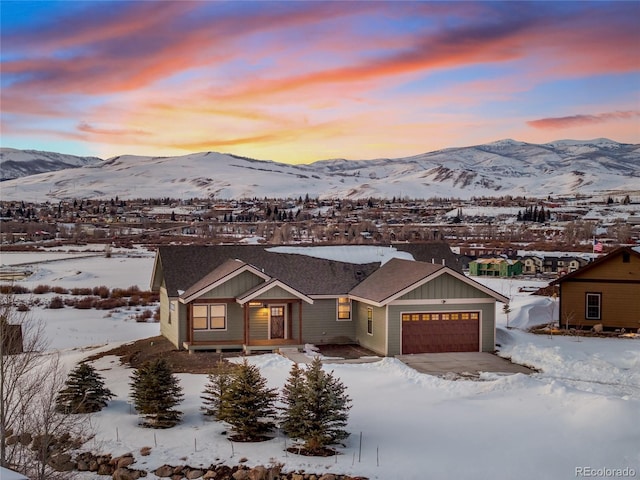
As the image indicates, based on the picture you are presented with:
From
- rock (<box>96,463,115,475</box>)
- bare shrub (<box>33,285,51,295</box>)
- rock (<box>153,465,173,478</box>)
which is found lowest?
rock (<box>96,463,115,475</box>)

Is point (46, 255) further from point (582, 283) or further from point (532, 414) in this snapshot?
point (532, 414)

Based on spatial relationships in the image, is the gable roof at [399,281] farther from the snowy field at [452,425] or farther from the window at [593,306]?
the window at [593,306]

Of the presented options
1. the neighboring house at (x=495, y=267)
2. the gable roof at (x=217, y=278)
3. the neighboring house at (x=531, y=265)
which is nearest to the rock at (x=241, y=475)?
the gable roof at (x=217, y=278)

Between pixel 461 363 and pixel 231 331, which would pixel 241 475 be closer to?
pixel 461 363

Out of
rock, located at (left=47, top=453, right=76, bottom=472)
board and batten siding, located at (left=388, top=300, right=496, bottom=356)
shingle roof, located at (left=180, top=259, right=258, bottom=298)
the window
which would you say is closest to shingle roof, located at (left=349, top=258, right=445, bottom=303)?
board and batten siding, located at (left=388, top=300, right=496, bottom=356)

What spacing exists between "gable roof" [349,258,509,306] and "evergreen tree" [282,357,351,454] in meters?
9.92

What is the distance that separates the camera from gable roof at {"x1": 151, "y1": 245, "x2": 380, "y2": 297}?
2980 centimetres

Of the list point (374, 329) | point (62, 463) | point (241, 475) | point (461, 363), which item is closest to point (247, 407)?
point (241, 475)

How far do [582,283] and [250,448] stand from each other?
2092 cm

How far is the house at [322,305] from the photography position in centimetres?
2684

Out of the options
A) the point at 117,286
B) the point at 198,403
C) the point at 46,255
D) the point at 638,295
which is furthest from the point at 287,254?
the point at 46,255

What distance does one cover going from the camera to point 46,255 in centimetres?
9706

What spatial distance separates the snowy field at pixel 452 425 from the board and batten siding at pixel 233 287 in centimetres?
430

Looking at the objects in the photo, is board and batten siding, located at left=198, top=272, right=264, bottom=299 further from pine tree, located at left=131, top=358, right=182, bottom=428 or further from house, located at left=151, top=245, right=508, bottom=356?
pine tree, located at left=131, top=358, right=182, bottom=428
